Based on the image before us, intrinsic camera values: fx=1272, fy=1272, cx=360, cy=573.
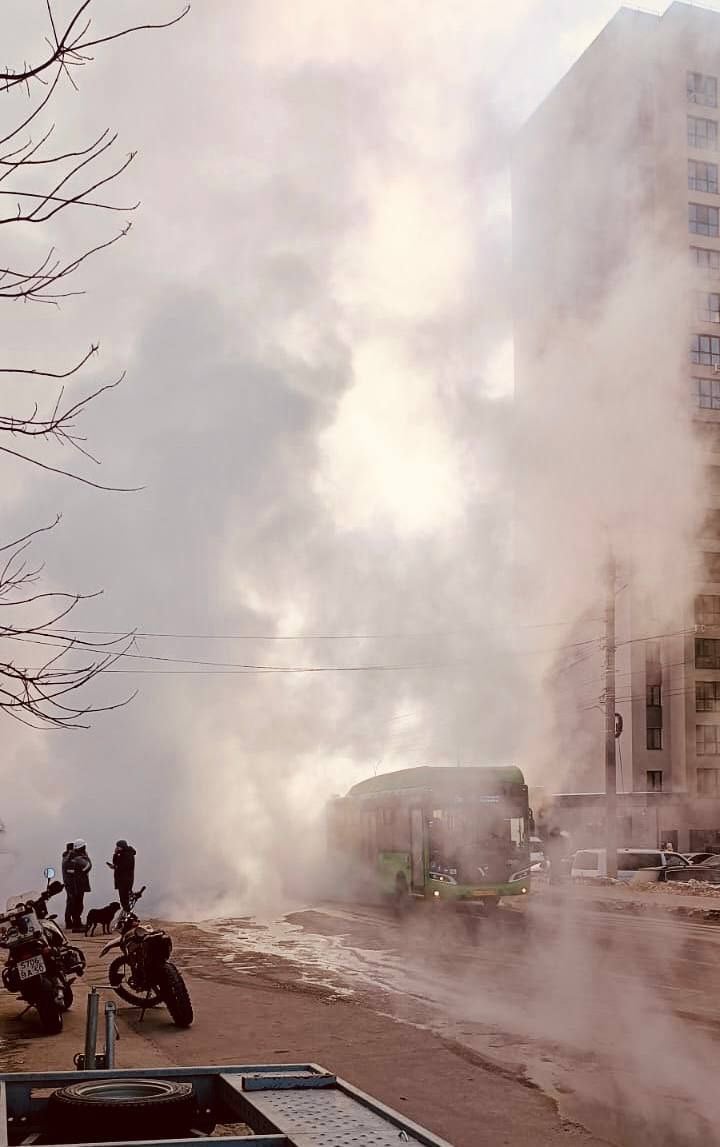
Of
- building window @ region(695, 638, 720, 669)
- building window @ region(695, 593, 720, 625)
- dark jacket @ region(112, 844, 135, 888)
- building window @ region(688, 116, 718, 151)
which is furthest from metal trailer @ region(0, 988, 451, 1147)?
dark jacket @ region(112, 844, 135, 888)

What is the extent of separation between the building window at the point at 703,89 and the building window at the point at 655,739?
49.8 metres

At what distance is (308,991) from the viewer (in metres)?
13.5

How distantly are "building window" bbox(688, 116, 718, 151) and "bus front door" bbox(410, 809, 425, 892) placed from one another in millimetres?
16324

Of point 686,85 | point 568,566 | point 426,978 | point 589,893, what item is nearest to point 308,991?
point 426,978

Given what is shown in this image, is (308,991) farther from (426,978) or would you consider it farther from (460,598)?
(460,598)

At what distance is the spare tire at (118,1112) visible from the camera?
140 inches

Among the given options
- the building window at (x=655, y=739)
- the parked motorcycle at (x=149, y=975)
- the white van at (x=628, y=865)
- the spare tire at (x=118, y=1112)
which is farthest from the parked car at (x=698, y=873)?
the spare tire at (x=118, y=1112)

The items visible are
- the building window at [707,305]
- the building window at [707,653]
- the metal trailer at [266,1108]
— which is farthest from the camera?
the building window at [707,653]

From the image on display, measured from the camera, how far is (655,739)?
5678 cm

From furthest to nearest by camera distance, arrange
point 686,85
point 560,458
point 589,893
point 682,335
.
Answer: point 589,893 < point 560,458 < point 682,335 < point 686,85

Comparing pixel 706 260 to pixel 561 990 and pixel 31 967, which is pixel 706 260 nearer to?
pixel 561 990

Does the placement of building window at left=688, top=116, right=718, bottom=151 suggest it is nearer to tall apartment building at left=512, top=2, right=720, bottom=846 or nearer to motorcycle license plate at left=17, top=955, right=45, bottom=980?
tall apartment building at left=512, top=2, right=720, bottom=846

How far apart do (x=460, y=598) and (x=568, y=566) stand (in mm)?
8100

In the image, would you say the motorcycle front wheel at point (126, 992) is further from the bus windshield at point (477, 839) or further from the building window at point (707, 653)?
the bus windshield at point (477, 839)
